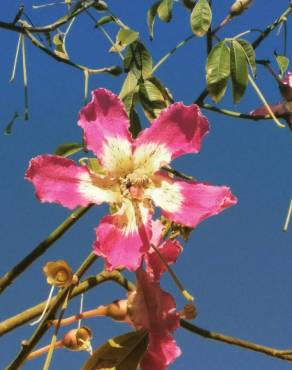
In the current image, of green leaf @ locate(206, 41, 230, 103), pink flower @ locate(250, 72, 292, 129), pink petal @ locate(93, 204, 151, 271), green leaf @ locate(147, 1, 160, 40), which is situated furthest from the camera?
green leaf @ locate(147, 1, 160, 40)

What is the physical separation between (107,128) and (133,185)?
0.07m

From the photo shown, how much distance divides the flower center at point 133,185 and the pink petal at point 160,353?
0.50ft

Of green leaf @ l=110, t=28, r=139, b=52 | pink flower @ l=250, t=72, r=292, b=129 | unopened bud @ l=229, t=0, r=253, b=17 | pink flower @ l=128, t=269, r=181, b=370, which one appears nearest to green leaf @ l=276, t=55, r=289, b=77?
pink flower @ l=250, t=72, r=292, b=129

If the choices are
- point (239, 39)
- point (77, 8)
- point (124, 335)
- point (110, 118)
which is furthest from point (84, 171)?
point (77, 8)

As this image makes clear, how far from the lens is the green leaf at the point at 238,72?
34.5 inches

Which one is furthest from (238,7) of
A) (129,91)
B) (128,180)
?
(128,180)

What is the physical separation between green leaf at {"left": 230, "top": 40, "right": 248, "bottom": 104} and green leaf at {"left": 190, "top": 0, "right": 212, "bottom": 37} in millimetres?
42

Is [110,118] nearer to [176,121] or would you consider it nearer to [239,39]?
[176,121]

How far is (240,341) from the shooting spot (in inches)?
Result: 30.2

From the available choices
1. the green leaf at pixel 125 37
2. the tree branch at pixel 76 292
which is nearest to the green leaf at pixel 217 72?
the green leaf at pixel 125 37

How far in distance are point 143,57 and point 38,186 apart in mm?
307

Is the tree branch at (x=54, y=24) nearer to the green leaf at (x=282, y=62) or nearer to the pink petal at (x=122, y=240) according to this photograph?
the green leaf at (x=282, y=62)

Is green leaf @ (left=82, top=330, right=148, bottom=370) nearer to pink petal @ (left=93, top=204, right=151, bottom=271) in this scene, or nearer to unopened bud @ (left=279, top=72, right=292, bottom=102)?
pink petal @ (left=93, top=204, right=151, bottom=271)

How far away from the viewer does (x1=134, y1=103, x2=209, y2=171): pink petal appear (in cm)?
76
